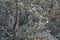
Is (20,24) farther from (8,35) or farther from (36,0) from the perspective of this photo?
(36,0)

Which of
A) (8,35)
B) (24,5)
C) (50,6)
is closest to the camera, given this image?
(8,35)

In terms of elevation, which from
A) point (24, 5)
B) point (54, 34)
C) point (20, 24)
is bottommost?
point (54, 34)

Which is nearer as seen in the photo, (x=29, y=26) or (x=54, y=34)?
(x=29, y=26)

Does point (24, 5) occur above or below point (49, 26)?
above

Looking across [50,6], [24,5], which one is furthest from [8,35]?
[50,6]

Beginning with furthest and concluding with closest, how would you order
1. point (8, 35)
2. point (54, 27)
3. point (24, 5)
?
point (54, 27) < point (24, 5) < point (8, 35)

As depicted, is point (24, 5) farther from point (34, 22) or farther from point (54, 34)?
point (54, 34)
